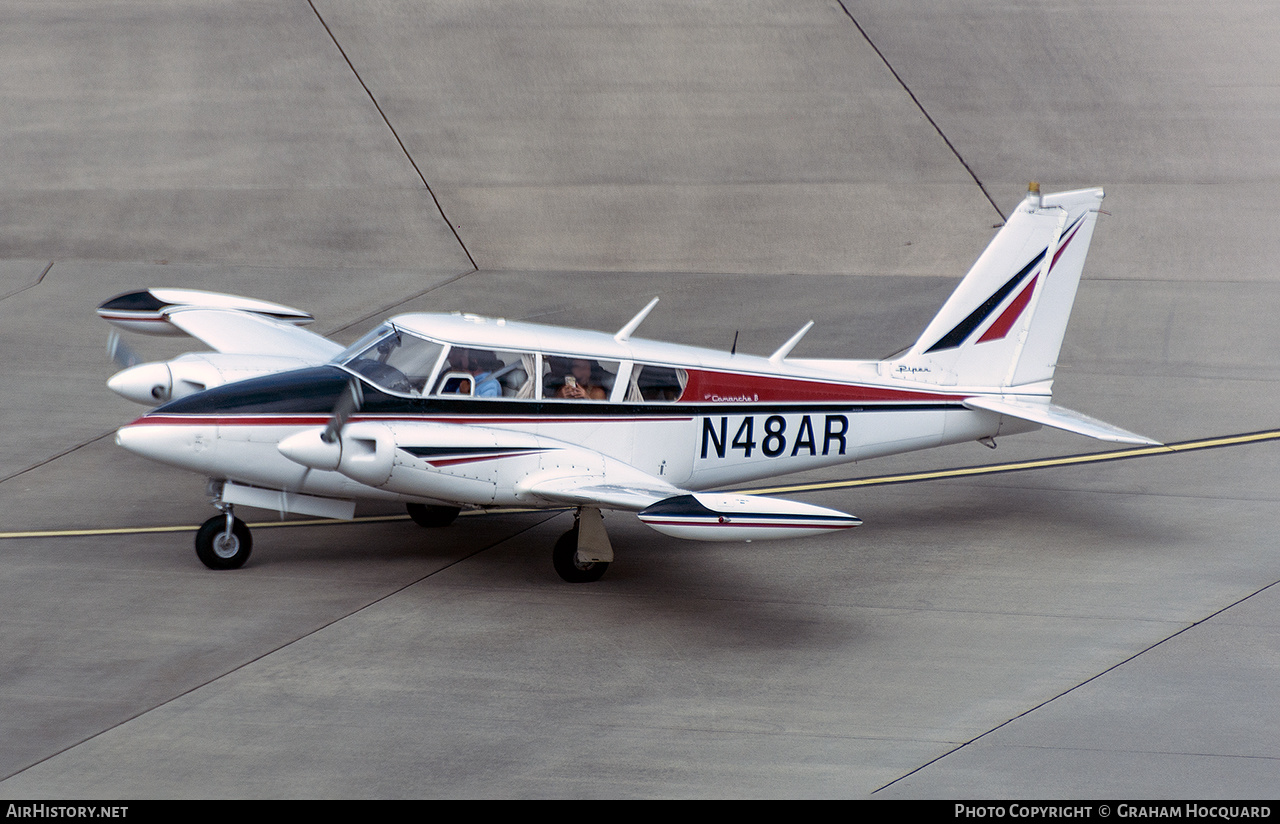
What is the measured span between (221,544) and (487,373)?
3117 mm

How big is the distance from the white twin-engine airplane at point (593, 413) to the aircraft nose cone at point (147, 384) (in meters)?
0.02

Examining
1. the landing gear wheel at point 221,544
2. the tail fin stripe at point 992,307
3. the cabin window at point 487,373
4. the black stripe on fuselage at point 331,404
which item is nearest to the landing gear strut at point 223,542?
the landing gear wheel at point 221,544

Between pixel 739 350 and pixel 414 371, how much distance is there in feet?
26.2

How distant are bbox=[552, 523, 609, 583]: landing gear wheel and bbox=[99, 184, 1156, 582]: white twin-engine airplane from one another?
19 mm

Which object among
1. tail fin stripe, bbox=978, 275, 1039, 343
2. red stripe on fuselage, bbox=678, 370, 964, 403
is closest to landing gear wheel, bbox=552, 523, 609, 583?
red stripe on fuselage, bbox=678, 370, 964, 403

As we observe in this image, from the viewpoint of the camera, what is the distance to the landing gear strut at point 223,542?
1325 centimetres

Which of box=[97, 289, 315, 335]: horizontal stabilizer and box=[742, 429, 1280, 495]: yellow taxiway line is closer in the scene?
box=[742, 429, 1280, 495]: yellow taxiway line

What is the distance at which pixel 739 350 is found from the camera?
20047 millimetres

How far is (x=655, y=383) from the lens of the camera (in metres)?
13.6

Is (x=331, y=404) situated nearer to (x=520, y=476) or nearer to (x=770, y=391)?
(x=520, y=476)

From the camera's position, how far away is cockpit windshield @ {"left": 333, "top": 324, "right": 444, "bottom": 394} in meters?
12.9

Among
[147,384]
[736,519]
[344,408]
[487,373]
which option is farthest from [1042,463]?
[147,384]

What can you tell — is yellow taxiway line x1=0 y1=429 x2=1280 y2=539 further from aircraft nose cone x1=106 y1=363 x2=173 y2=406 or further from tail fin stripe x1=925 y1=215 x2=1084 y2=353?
tail fin stripe x1=925 y1=215 x2=1084 y2=353

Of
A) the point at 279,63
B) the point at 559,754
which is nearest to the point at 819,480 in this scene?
the point at 559,754
